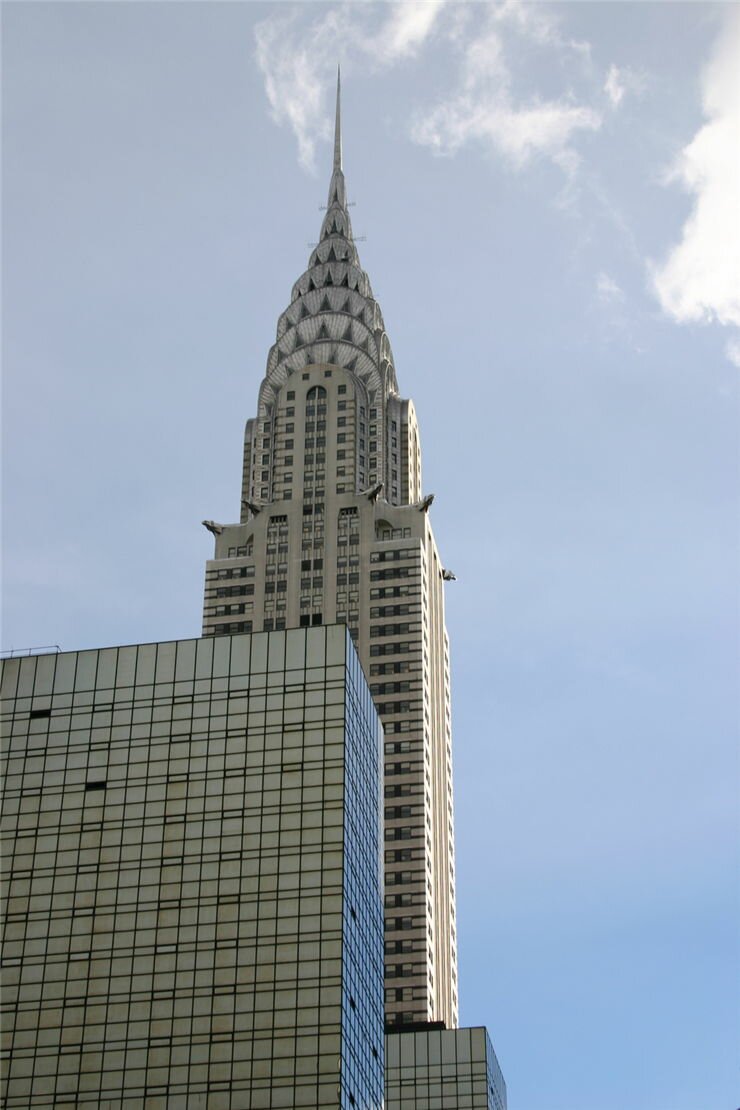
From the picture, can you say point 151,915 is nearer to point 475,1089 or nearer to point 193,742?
point 193,742

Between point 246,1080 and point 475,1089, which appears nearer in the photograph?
point 246,1080

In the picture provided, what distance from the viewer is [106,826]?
11644cm

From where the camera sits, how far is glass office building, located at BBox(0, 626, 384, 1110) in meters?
105

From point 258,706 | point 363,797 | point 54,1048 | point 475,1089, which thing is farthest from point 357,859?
point 475,1089

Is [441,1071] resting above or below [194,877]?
above

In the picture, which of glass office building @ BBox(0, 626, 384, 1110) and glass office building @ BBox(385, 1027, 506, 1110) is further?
glass office building @ BBox(385, 1027, 506, 1110)

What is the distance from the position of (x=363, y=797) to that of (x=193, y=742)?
513 inches

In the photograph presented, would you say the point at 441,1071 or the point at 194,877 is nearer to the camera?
the point at 194,877

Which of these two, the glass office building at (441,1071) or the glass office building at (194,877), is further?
the glass office building at (441,1071)

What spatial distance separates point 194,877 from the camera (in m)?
113

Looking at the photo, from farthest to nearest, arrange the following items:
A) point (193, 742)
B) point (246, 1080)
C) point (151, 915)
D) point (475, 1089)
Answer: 1. point (475, 1089)
2. point (193, 742)
3. point (151, 915)
4. point (246, 1080)

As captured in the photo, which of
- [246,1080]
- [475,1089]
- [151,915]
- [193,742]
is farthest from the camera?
[475,1089]

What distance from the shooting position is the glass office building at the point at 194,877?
105 meters

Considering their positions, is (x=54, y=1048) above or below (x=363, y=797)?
below
